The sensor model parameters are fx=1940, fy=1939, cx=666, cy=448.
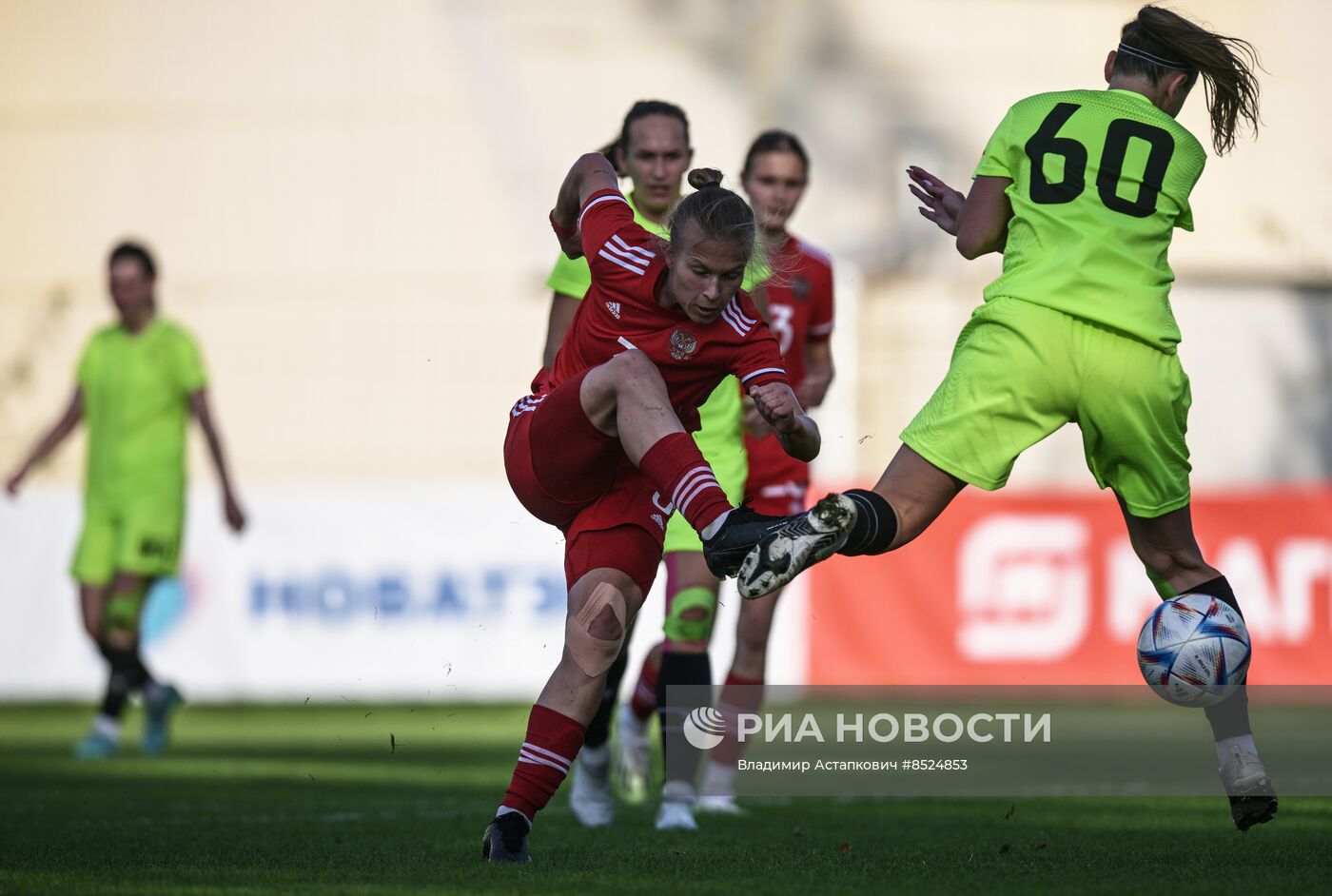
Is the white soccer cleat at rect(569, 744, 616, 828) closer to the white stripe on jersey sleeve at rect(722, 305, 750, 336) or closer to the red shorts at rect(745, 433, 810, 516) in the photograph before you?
the red shorts at rect(745, 433, 810, 516)

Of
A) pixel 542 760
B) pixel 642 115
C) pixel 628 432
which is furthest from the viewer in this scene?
pixel 642 115

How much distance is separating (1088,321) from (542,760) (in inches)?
67.9

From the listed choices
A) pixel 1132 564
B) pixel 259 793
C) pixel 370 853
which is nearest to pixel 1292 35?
pixel 1132 564

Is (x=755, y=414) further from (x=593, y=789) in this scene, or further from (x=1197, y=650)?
(x=1197, y=650)

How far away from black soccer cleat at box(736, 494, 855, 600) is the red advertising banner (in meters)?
7.96

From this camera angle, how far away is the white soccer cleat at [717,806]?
260 inches

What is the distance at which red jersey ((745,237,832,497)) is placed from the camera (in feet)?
23.6

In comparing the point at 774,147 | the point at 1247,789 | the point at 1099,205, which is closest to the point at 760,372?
the point at 1099,205

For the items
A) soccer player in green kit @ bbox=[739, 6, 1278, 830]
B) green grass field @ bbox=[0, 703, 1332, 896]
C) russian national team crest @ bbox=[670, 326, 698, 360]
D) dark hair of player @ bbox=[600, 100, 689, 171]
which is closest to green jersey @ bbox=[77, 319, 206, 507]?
green grass field @ bbox=[0, 703, 1332, 896]

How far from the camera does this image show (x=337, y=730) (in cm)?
1071

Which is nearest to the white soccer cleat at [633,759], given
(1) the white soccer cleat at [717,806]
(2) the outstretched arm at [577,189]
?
(1) the white soccer cleat at [717,806]

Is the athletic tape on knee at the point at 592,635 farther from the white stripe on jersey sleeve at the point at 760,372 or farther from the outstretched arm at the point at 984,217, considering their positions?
the outstretched arm at the point at 984,217

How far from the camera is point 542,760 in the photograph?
15.7ft

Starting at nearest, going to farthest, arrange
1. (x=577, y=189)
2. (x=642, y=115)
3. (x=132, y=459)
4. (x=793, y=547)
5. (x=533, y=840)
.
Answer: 1. (x=793, y=547)
2. (x=577, y=189)
3. (x=533, y=840)
4. (x=642, y=115)
5. (x=132, y=459)
